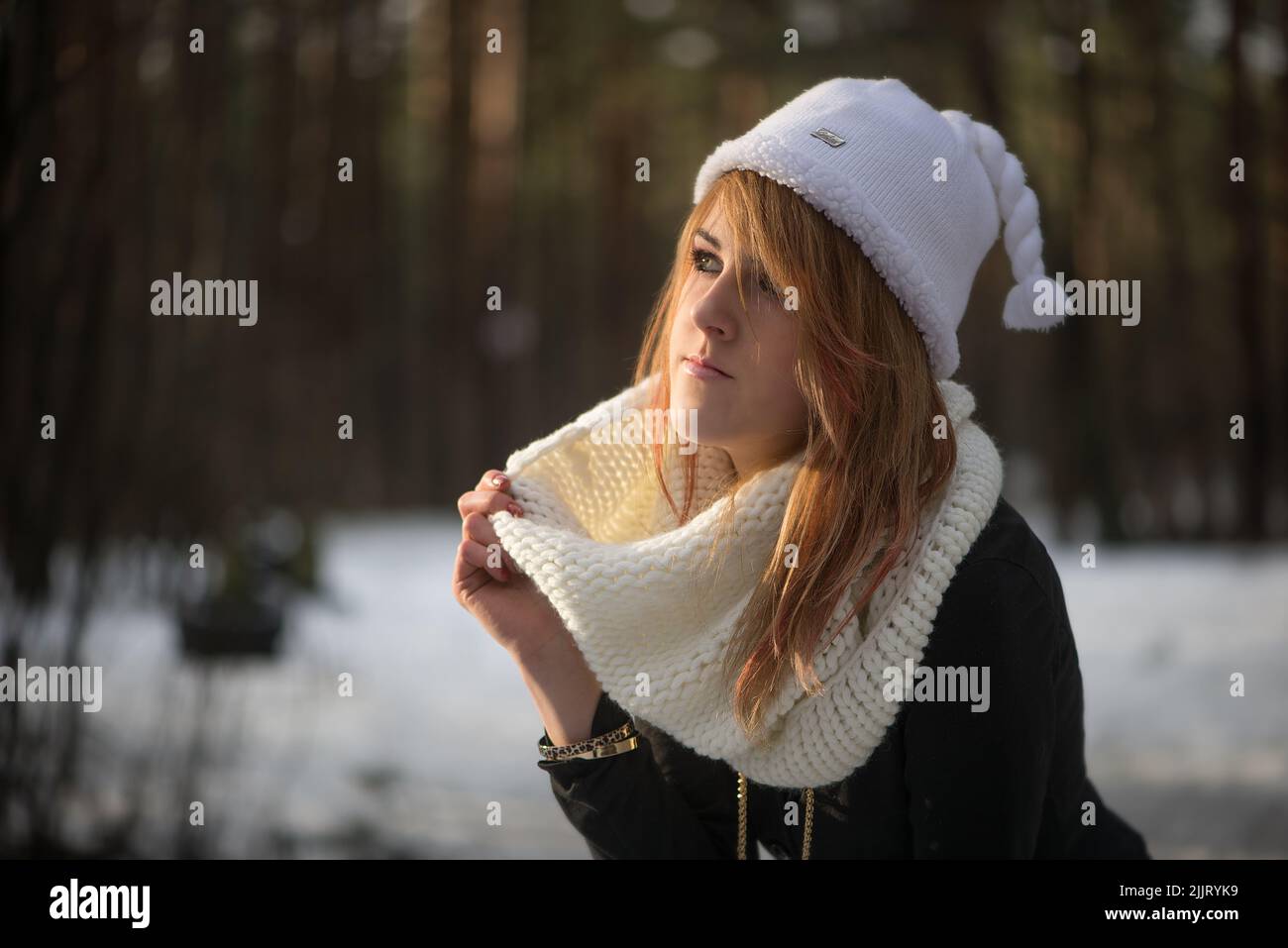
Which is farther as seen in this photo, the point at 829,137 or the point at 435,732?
the point at 435,732

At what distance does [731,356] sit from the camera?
1116mm

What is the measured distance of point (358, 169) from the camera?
14.7ft

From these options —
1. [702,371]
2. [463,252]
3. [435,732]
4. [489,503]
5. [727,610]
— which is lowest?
[435,732]

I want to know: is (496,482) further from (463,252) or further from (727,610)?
(463,252)

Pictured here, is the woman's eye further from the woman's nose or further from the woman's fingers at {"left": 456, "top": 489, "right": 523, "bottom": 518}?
the woman's fingers at {"left": 456, "top": 489, "right": 523, "bottom": 518}

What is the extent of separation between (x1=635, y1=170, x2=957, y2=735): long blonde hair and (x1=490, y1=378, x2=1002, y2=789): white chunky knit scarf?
0.02 m

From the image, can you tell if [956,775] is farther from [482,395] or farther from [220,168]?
[482,395]

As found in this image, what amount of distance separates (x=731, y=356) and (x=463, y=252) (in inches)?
152

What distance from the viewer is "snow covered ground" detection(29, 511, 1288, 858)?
2.84 metres

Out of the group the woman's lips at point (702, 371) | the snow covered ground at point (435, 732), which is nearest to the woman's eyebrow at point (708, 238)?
the woman's lips at point (702, 371)

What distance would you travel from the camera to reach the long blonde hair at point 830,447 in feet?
3.53

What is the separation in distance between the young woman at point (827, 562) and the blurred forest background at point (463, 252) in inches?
74.9

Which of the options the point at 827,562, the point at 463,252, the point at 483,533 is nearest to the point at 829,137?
the point at 827,562

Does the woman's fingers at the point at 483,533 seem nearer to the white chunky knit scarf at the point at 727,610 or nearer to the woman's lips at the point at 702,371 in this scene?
the white chunky knit scarf at the point at 727,610
